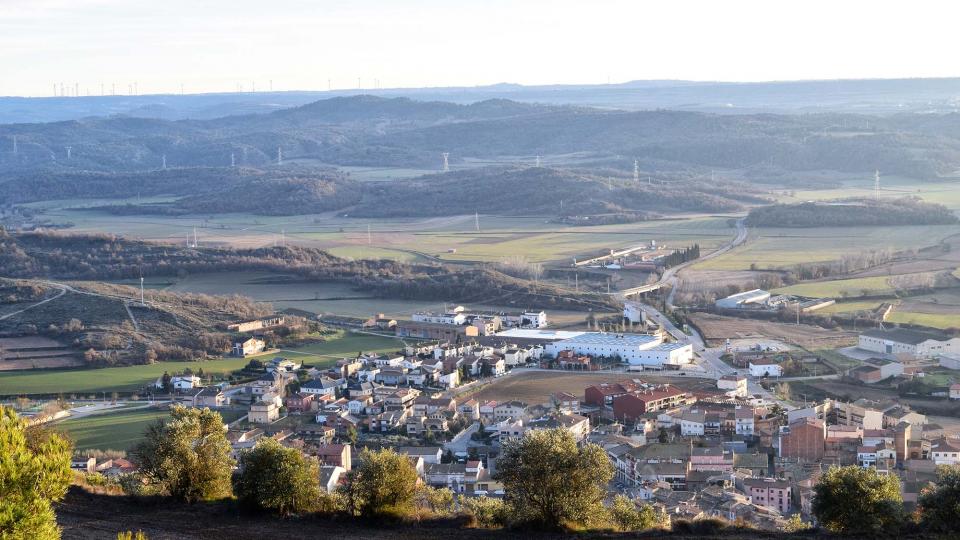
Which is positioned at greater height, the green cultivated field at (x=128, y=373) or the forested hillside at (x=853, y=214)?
the forested hillside at (x=853, y=214)

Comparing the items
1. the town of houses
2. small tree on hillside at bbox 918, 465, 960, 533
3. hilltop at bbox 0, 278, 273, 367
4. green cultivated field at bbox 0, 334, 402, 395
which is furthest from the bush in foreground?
hilltop at bbox 0, 278, 273, 367

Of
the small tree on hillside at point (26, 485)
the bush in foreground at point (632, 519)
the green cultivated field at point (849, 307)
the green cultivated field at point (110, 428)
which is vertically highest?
the small tree on hillside at point (26, 485)

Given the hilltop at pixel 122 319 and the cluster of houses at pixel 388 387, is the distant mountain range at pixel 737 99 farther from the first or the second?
the cluster of houses at pixel 388 387

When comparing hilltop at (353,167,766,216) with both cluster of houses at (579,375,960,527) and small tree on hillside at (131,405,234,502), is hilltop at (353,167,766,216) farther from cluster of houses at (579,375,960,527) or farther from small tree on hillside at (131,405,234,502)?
small tree on hillside at (131,405,234,502)

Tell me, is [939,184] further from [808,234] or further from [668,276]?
[668,276]

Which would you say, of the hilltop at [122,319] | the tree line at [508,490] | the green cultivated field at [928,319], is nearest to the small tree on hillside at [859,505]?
the tree line at [508,490]

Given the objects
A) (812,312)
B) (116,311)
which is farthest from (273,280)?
(812,312)
